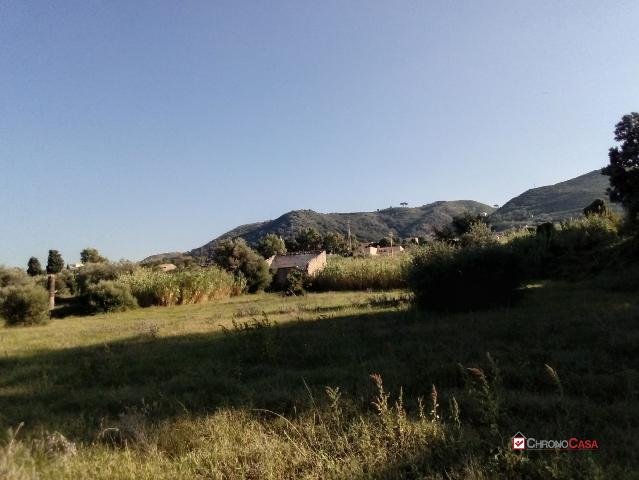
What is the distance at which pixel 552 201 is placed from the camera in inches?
4205

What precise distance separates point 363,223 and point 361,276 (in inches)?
4242

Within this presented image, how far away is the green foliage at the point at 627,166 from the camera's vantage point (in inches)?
510

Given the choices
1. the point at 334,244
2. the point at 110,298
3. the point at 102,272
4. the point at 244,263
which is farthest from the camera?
the point at 334,244

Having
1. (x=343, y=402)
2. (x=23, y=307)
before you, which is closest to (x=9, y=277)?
(x=23, y=307)

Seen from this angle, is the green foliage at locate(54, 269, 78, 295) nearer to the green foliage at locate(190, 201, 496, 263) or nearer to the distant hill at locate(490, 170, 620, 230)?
the green foliage at locate(190, 201, 496, 263)

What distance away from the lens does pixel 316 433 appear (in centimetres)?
370

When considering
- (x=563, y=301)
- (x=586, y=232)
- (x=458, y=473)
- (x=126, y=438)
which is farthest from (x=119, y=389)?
(x=586, y=232)

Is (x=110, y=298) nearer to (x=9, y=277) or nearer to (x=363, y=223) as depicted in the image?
(x=9, y=277)

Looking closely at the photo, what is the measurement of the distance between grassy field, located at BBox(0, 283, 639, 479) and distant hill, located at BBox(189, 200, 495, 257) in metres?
106

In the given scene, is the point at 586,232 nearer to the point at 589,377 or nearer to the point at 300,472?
the point at 589,377

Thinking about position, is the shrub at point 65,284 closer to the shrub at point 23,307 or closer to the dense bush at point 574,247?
the shrub at point 23,307

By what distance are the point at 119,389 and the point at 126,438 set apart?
2.03 m

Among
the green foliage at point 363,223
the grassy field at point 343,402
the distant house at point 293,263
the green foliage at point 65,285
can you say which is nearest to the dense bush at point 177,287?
the distant house at point 293,263

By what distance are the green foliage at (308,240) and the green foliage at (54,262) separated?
120ft
